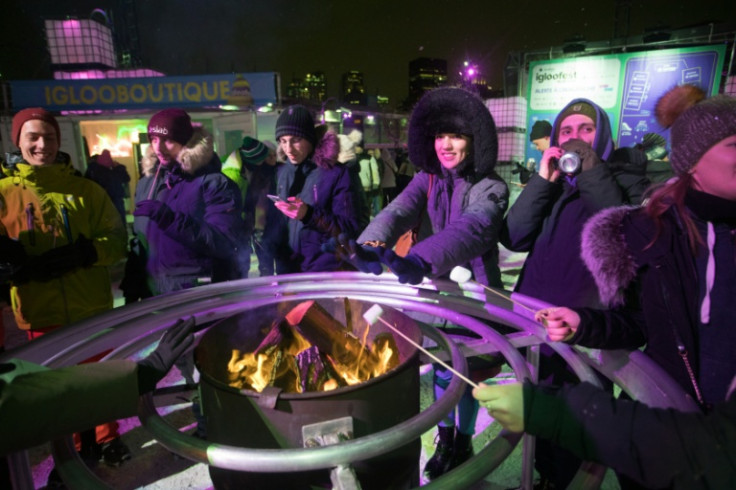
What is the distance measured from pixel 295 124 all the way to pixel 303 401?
283 cm

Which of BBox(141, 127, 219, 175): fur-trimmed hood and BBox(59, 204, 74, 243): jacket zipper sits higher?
BBox(141, 127, 219, 175): fur-trimmed hood

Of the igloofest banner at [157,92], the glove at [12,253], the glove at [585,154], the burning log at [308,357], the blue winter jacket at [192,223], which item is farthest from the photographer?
the igloofest banner at [157,92]

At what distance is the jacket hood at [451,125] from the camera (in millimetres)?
2264

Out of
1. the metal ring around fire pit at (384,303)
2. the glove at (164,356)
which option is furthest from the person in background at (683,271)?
the glove at (164,356)

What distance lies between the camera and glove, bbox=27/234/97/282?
95.7 inches

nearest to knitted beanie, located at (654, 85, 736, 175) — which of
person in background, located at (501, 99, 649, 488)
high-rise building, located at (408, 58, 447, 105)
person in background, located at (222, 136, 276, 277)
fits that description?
person in background, located at (501, 99, 649, 488)

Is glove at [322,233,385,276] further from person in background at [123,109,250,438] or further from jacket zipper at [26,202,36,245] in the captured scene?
jacket zipper at [26,202,36,245]

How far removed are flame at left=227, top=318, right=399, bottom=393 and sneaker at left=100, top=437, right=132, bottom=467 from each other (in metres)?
1.54

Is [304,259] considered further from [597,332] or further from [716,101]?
[716,101]

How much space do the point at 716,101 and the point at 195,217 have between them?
110 inches

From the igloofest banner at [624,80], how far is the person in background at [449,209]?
9426 millimetres

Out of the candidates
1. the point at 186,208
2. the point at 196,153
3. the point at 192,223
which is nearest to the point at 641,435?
the point at 192,223

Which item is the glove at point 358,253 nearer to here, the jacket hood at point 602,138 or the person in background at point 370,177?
the jacket hood at point 602,138

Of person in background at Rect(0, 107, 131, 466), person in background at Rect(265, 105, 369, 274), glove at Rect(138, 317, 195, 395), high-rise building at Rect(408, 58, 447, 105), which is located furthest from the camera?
high-rise building at Rect(408, 58, 447, 105)
